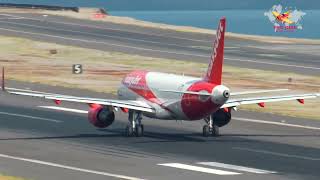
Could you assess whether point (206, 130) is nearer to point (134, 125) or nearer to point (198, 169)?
point (134, 125)

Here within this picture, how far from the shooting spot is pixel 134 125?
64.6m

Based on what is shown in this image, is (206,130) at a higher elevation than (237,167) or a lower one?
higher

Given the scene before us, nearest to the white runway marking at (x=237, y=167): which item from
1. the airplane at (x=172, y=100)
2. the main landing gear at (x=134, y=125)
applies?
the airplane at (x=172, y=100)

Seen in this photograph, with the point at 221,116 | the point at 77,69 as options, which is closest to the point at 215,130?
the point at 221,116

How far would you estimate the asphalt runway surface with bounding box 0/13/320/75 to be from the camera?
130500 millimetres

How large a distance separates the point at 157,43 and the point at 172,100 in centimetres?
8838

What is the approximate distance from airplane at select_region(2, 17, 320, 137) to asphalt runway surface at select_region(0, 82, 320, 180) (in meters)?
1.22

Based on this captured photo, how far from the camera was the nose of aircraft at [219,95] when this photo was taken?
194 ft

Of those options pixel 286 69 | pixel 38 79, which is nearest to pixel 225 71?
pixel 286 69

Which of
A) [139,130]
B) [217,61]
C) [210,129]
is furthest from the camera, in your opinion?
[210,129]

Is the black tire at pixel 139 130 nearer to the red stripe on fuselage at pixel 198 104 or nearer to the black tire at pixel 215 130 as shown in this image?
the red stripe on fuselage at pixel 198 104

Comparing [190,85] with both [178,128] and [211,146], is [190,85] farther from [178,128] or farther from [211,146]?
[178,128]

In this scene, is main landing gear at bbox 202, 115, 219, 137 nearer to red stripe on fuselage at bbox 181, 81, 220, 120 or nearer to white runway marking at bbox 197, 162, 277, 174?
red stripe on fuselage at bbox 181, 81, 220, 120

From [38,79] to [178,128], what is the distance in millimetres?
35280
